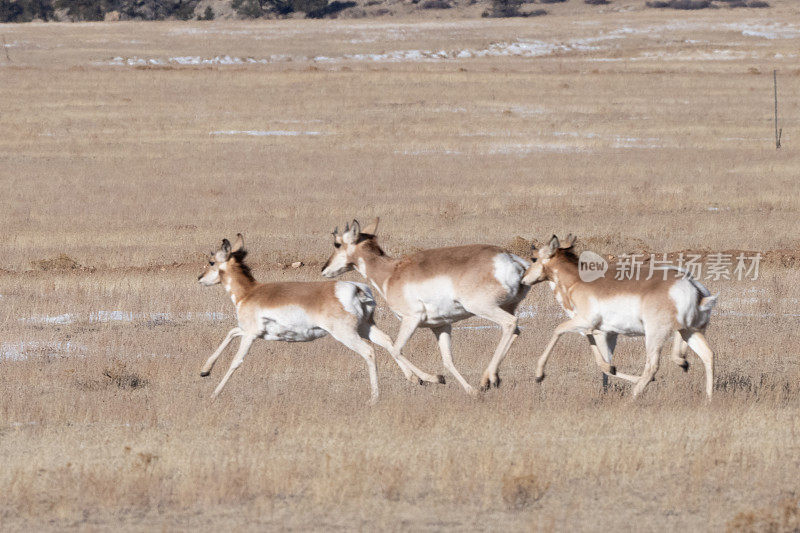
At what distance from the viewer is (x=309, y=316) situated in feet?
38.0

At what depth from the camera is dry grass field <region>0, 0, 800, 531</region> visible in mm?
8359

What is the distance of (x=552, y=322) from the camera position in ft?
53.4

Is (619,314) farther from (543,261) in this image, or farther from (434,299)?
(434,299)

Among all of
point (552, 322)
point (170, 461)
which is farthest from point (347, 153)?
point (170, 461)

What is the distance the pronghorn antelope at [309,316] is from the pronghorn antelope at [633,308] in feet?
5.27

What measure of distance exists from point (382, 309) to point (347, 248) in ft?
15.3

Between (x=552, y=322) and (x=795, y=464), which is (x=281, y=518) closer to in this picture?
(x=795, y=464)

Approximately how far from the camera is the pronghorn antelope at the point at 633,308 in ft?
35.9

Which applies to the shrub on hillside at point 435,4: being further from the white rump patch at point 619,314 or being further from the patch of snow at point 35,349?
the white rump patch at point 619,314

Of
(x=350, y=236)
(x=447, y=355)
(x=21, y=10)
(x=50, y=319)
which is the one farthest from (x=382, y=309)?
(x=21, y=10)

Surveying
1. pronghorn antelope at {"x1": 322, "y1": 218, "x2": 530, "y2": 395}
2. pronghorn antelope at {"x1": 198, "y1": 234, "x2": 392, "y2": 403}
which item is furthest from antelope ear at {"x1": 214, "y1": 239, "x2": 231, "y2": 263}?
pronghorn antelope at {"x1": 322, "y1": 218, "x2": 530, "y2": 395}

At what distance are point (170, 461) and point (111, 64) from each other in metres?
59.9

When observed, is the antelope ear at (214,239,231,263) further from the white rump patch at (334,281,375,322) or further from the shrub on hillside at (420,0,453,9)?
the shrub on hillside at (420,0,453,9)

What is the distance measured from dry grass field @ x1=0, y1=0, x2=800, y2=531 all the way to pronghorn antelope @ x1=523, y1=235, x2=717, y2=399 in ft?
1.40
